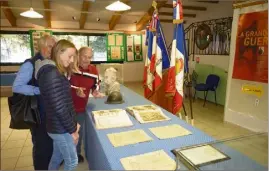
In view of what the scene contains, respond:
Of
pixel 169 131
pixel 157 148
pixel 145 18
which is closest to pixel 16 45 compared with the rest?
pixel 145 18

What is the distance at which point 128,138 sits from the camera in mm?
1327

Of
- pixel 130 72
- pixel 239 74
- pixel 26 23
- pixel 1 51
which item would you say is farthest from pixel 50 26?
pixel 239 74

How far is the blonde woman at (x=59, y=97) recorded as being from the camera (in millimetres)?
1247

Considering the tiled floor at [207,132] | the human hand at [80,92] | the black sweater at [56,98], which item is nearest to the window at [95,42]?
the tiled floor at [207,132]

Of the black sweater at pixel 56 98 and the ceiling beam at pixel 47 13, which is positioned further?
the ceiling beam at pixel 47 13

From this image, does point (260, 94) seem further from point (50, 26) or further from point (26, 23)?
point (26, 23)

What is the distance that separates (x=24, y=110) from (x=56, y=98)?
54 cm

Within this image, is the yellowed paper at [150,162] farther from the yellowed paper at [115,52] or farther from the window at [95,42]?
the yellowed paper at [115,52]

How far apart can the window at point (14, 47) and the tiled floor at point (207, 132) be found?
103 inches

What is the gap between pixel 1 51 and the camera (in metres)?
6.78

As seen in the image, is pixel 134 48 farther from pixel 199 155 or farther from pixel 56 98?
pixel 199 155

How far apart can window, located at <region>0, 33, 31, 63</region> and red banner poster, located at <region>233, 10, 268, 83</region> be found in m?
6.55

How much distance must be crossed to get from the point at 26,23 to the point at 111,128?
268 inches

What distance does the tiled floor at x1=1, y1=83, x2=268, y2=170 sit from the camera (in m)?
1.15
